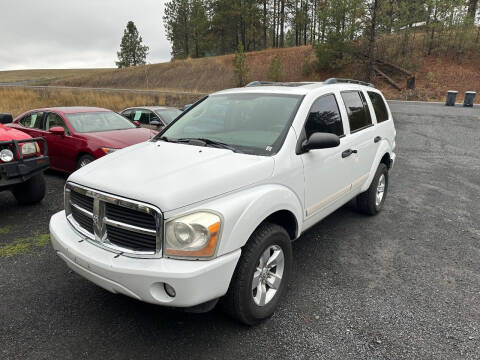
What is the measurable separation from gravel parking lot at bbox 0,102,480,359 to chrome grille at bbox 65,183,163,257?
2.50ft

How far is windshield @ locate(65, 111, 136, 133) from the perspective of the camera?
22.2 ft

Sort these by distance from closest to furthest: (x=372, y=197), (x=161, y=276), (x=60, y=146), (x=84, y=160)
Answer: (x=161, y=276)
(x=372, y=197)
(x=84, y=160)
(x=60, y=146)

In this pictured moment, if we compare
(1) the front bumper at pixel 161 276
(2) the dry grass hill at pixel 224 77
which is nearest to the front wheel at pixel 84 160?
(1) the front bumper at pixel 161 276

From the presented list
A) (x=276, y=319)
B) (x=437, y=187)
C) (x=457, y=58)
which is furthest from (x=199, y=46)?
(x=276, y=319)

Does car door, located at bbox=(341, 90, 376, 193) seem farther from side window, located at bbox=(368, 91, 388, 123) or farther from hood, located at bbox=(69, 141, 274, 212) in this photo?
hood, located at bbox=(69, 141, 274, 212)

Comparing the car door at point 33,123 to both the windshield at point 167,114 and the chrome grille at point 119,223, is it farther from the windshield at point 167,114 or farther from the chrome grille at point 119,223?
the chrome grille at point 119,223

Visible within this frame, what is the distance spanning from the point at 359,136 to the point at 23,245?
4.24 metres

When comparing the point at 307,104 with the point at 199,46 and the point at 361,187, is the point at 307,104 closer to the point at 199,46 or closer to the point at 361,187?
the point at 361,187

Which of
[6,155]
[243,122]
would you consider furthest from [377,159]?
[6,155]

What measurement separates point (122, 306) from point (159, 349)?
67 cm

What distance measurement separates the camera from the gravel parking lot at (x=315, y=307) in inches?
97.5

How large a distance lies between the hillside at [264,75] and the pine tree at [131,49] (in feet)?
31.6

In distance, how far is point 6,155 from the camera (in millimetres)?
4398

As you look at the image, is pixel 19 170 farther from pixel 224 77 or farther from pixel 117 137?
pixel 224 77
